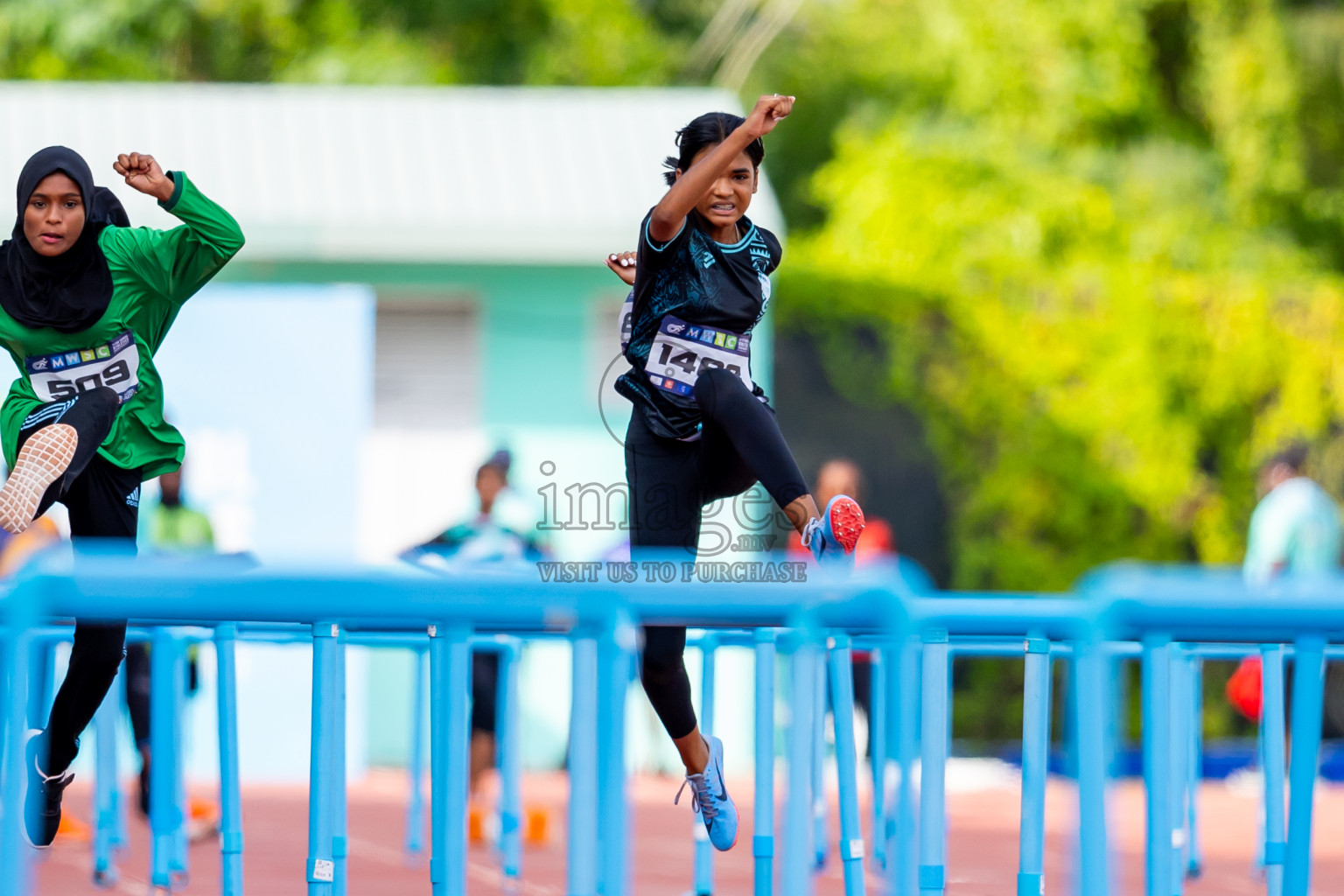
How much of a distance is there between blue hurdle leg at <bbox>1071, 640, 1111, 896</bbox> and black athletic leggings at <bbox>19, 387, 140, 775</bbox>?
7.18 ft

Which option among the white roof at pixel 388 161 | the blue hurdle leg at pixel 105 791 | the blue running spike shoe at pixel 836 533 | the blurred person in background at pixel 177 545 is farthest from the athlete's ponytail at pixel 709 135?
the white roof at pixel 388 161

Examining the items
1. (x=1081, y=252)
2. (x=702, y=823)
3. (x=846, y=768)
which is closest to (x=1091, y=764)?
(x=846, y=768)

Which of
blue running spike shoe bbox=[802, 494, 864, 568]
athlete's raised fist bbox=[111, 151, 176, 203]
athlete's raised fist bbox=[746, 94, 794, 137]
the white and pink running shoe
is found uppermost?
athlete's raised fist bbox=[746, 94, 794, 137]

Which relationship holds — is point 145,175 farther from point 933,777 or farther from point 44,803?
point 933,777

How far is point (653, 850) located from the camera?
294 inches

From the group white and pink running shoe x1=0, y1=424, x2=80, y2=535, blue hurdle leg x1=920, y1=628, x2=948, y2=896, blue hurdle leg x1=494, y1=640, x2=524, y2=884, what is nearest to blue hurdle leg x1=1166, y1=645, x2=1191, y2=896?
blue hurdle leg x1=920, y1=628, x2=948, y2=896

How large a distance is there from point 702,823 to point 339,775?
4.20 ft

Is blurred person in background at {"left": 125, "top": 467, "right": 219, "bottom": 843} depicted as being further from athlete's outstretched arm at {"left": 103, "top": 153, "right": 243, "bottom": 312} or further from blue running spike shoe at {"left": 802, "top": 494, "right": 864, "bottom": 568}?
blue running spike shoe at {"left": 802, "top": 494, "right": 864, "bottom": 568}

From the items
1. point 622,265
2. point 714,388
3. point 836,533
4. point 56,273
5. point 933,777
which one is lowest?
point 933,777

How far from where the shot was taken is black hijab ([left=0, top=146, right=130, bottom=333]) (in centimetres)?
384

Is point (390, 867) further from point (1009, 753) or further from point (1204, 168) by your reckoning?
point (1204, 168)

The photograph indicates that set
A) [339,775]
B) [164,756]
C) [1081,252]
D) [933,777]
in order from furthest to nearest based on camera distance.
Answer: [1081,252]
[164,756]
[339,775]
[933,777]

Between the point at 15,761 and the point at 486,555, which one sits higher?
the point at 486,555

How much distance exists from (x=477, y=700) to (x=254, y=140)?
5.34 metres
